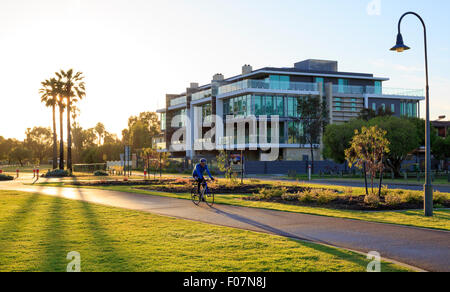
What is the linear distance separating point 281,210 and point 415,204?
505cm

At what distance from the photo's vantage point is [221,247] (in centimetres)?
862

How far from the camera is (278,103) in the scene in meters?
62.5

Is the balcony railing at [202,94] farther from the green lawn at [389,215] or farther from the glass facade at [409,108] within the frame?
the green lawn at [389,215]

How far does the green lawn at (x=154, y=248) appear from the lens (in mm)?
7156

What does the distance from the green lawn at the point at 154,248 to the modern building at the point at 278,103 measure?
47.0m

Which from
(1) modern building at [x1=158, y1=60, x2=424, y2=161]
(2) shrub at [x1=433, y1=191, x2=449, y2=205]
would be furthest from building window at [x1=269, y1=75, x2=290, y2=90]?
(2) shrub at [x1=433, y1=191, x2=449, y2=205]

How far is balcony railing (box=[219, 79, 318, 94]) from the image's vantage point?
60.9m

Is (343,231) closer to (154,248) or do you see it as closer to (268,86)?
(154,248)

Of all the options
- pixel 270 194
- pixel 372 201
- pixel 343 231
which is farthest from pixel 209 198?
pixel 343 231

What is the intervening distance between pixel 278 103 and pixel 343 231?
52.5m

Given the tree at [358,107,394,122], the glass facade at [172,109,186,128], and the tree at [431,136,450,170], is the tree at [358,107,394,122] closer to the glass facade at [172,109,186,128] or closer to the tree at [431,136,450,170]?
the tree at [431,136,450,170]

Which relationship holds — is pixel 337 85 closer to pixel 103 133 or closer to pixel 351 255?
pixel 351 255

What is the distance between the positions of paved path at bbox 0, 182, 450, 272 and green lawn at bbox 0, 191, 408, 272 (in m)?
0.76
